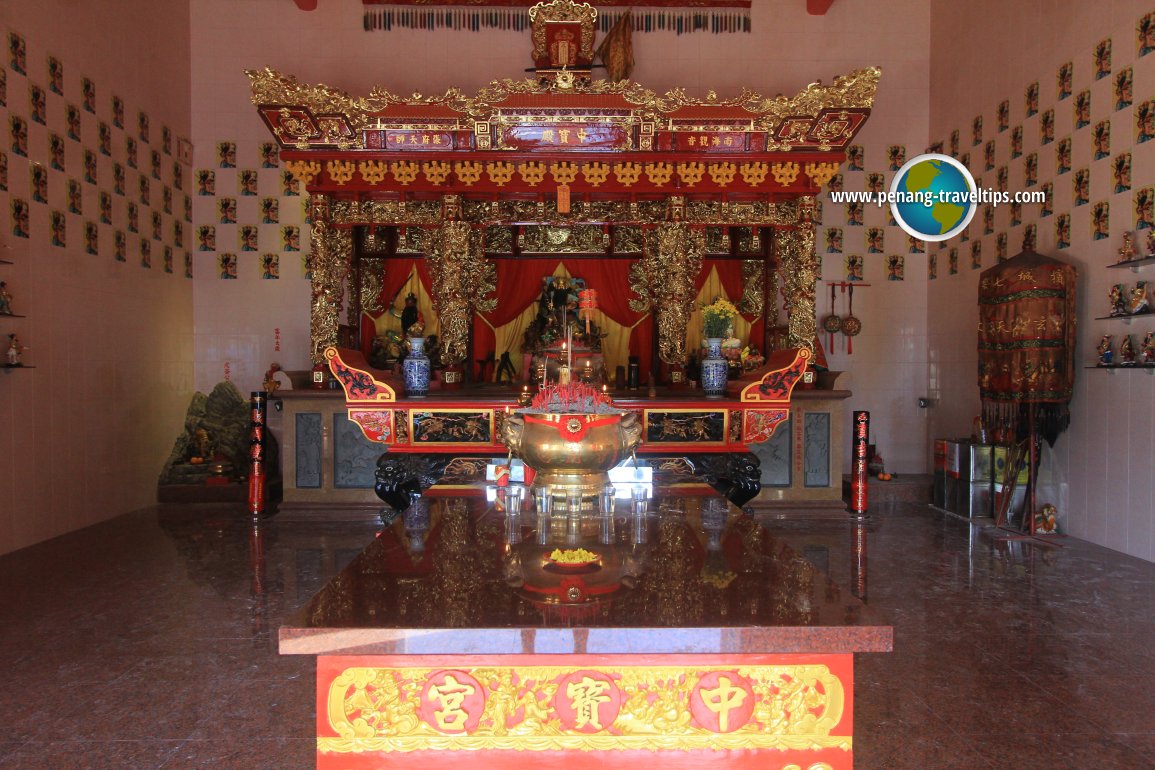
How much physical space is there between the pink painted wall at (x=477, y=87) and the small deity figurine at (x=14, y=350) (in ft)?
9.58

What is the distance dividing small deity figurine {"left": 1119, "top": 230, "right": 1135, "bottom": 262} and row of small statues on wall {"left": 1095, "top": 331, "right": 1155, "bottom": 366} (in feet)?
1.71

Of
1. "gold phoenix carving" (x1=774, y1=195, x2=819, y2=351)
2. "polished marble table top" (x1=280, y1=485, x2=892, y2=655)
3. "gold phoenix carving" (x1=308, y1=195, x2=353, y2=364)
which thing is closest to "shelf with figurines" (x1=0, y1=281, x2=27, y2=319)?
"gold phoenix carving" (x1=308, y1=195, x2=353, y2=364)

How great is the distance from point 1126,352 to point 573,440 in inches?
191

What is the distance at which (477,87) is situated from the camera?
350 inches

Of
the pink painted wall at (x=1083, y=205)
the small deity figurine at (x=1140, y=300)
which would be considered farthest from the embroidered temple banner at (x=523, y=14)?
the small deity figurine at (x=1140, y=300)

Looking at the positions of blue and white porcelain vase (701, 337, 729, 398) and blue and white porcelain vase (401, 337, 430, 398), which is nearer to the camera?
blue and white porcelain vase (401, 337, 430, 398)

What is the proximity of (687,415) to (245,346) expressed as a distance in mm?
4964

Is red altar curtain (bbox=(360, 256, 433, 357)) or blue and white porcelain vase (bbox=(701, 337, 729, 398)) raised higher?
red altar curtain (bbox=(360, 256, 433, 357))

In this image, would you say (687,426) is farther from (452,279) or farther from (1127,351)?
(1127,351)

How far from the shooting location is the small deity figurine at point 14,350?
5.65m

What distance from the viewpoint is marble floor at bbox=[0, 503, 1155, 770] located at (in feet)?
8.87

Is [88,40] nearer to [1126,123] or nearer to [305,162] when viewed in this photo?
[305,162]

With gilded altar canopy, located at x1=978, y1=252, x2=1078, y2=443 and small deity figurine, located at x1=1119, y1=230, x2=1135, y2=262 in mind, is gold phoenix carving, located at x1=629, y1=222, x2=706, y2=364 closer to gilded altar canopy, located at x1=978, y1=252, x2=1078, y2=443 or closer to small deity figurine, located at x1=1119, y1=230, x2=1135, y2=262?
gilded altar canopy, located at x1=978, y1=252, x2=1078, y2=443

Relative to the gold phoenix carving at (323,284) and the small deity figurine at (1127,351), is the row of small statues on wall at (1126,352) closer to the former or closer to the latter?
the small deity figurine at (1127,351)
